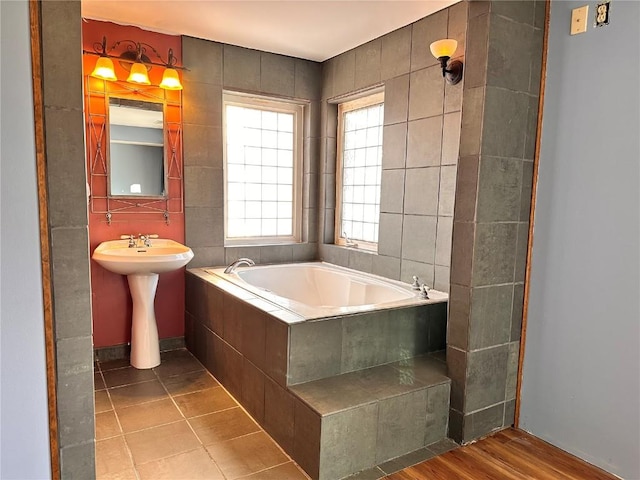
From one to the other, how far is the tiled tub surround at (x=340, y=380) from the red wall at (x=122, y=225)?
952 millimetres

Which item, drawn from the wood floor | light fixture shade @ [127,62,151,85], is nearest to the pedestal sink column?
light fixture shade @ [127,62,151,85]

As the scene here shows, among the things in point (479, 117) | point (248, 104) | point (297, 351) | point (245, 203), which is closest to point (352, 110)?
point (248, 104)

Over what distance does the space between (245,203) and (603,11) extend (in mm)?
2781

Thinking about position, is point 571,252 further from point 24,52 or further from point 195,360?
point 195,360

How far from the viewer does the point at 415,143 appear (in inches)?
119

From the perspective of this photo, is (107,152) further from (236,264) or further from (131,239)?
(236,264)

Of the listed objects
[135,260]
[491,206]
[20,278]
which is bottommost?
[135,260]

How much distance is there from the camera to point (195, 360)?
10.7ft

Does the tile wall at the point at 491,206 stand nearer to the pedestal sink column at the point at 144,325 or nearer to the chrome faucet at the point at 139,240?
the pedestal sink column at the point at 144,325

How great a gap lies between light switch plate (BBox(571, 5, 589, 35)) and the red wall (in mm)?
2596

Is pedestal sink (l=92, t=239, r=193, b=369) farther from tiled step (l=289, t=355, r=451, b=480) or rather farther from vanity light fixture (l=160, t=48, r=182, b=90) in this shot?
tiled step (l=289, t=355, r=451, b=480)

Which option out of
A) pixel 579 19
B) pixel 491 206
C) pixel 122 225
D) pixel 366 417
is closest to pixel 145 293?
pixel 122 225

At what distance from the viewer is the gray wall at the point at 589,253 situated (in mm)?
1901

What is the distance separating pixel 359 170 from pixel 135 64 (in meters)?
1.87
